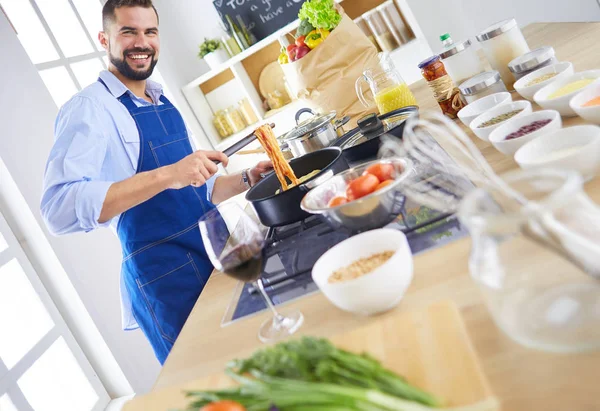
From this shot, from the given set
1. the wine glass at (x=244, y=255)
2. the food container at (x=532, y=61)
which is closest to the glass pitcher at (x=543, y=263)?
the wine glass at (x=244, y=255)

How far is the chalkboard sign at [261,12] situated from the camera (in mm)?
4195

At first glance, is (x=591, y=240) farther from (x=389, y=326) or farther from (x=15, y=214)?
(x=15, y=214)

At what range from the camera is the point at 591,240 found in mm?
580

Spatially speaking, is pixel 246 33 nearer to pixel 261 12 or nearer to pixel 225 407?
pixel 261 12

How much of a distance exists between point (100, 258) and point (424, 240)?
216cm

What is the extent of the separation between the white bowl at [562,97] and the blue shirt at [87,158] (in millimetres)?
1211

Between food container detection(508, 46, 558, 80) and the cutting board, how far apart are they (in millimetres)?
1037

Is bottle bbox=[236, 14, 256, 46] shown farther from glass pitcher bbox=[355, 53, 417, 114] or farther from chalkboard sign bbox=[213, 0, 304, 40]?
glass pitcher bbox=[355, 53, 417, 114]

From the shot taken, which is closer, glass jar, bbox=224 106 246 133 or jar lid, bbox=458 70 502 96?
jar lid, bbox=458 70 502 96

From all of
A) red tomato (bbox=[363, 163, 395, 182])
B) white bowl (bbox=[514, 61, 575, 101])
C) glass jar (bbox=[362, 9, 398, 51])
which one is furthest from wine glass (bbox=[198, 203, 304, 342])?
glass jar (bbox=[362, 9, 398, 51])

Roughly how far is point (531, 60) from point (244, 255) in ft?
3.35

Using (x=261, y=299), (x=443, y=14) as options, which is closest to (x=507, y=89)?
(x=261, y=299)

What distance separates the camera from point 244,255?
97 centimetres

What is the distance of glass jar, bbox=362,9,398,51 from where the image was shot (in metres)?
4.02
